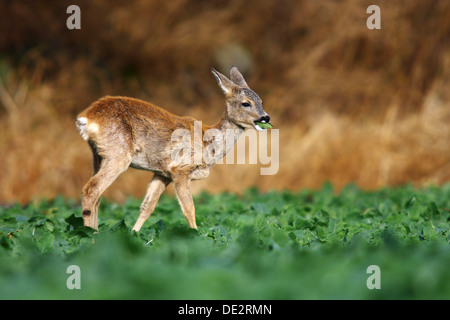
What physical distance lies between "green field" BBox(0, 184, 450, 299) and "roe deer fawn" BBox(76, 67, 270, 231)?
1.21 ft

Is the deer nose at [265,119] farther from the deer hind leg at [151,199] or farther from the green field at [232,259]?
the deer hind leg at [151,199]

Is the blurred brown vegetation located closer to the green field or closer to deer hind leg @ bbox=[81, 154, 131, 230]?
the green field

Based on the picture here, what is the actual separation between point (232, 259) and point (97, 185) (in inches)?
94.1

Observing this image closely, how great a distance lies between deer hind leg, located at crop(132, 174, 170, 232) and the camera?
7.34 m

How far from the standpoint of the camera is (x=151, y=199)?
24.4ft

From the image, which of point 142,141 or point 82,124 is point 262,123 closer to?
point 142,141

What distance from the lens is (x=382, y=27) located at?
17844 mm

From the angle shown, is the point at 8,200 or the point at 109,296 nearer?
the point at 109,296

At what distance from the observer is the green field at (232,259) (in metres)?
3.91

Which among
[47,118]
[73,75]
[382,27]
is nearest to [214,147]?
[47,118]

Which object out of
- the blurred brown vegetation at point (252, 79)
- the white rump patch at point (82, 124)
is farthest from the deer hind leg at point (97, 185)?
the blurred brown vegetation at point (252, 79)

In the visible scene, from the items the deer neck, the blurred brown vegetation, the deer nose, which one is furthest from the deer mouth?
the blurred brown vegetation
